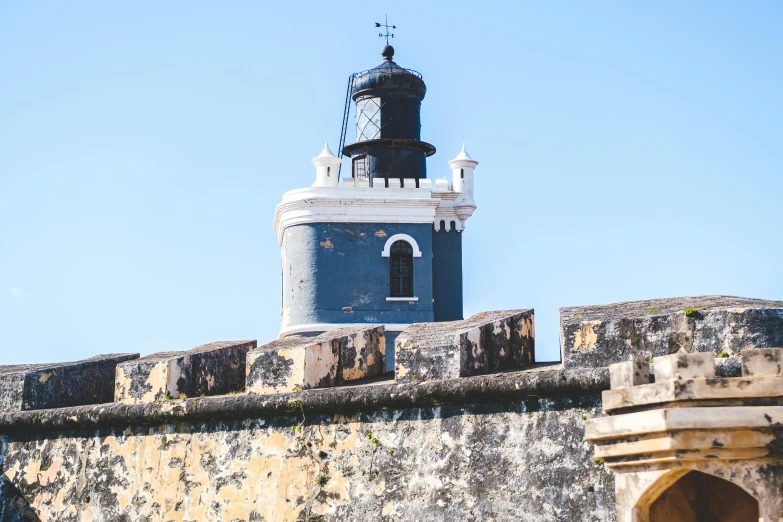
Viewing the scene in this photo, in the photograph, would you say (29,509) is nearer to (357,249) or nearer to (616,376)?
(616,376)

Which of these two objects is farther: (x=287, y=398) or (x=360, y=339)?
(x=360, y=339)

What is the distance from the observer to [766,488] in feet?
15.5

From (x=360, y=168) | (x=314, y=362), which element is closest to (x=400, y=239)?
(x=360, y=168)

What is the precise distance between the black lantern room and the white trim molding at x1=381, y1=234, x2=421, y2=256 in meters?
2.43

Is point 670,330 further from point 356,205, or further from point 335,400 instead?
point 356,205

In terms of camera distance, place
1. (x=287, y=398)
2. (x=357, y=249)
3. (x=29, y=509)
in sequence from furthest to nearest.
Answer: (x=357, y=249) < (x=29, y=509) < (x=287, y=398)

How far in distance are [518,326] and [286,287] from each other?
72.2 ft

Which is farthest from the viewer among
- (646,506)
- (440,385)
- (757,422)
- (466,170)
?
(466,170)

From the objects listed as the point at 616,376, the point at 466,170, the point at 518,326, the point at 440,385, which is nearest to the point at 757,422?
the point at 616,376

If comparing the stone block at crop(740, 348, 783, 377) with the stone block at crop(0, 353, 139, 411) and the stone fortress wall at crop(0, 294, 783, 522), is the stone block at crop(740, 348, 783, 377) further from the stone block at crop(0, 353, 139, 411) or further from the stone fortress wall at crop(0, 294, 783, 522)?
the stone block at crop(0, 353, 139, 411)

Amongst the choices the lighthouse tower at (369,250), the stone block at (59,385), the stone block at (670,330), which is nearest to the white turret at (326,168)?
the lighthouse tower at (369,250)

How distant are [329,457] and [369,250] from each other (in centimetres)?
2164

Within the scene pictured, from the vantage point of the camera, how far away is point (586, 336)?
20.3ft

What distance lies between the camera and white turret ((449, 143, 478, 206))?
3067 cm
